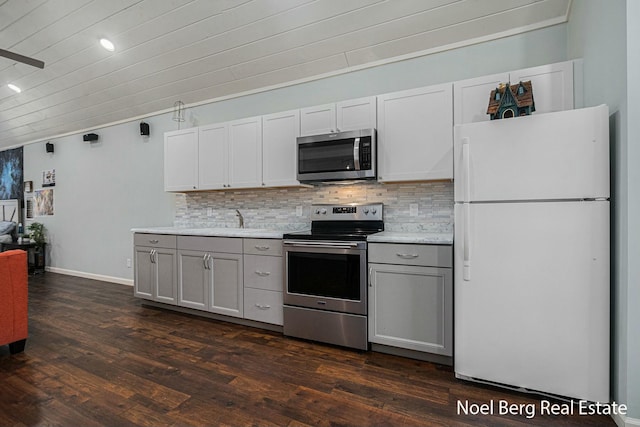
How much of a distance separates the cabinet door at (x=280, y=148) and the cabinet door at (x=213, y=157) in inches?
21.1

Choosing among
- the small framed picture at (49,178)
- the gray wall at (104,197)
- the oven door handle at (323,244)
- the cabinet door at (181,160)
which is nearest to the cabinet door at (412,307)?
the oven door handle at (323,244)

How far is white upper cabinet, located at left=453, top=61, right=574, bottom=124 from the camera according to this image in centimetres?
222

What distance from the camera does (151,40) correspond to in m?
3.32

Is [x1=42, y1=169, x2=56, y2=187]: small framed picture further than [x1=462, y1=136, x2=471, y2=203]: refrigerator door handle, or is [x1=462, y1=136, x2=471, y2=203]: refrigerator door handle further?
[x1=42, y1=169, x2=56, y2=187]: small framed picture

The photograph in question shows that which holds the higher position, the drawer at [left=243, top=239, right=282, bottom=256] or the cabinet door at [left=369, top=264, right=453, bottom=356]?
the drawer at [left=243, top=239, right=282, bottom=256]

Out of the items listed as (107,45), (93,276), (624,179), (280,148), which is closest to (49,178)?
(93,276)

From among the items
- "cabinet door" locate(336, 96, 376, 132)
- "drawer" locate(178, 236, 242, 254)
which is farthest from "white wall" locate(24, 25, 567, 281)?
"drawer" locate(178, 236, 242, 254)

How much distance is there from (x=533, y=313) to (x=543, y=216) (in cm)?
56

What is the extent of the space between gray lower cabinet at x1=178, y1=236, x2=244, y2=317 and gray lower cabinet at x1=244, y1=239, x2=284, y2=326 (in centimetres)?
8

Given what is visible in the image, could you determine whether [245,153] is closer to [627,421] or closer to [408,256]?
[408,256]

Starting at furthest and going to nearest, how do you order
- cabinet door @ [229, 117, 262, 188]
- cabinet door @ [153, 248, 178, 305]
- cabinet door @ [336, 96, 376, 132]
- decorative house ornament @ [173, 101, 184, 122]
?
decorative house ornament @ [173, 101, 184, 122]
cabinet door @ [153, 248, 178, 305]
cabinet door @ [229, 117, 262, 188]
cabinet door @ [336, 96, 376, 132]

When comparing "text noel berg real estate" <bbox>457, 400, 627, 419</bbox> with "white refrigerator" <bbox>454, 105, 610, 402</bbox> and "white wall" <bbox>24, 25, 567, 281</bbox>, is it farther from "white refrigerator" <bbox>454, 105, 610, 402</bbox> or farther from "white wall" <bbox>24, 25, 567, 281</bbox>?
"white wall" <bbox>24, 25, 567, 281</bbox>

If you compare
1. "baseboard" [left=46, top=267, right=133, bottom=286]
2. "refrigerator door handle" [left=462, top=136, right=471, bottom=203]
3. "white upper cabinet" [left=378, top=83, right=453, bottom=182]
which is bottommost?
"baseboard" [left=46, top=267, right=133, bottom=286]

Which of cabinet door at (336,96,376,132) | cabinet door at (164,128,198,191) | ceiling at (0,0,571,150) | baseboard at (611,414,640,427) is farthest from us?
cabinet door at (164,128,198,191)
